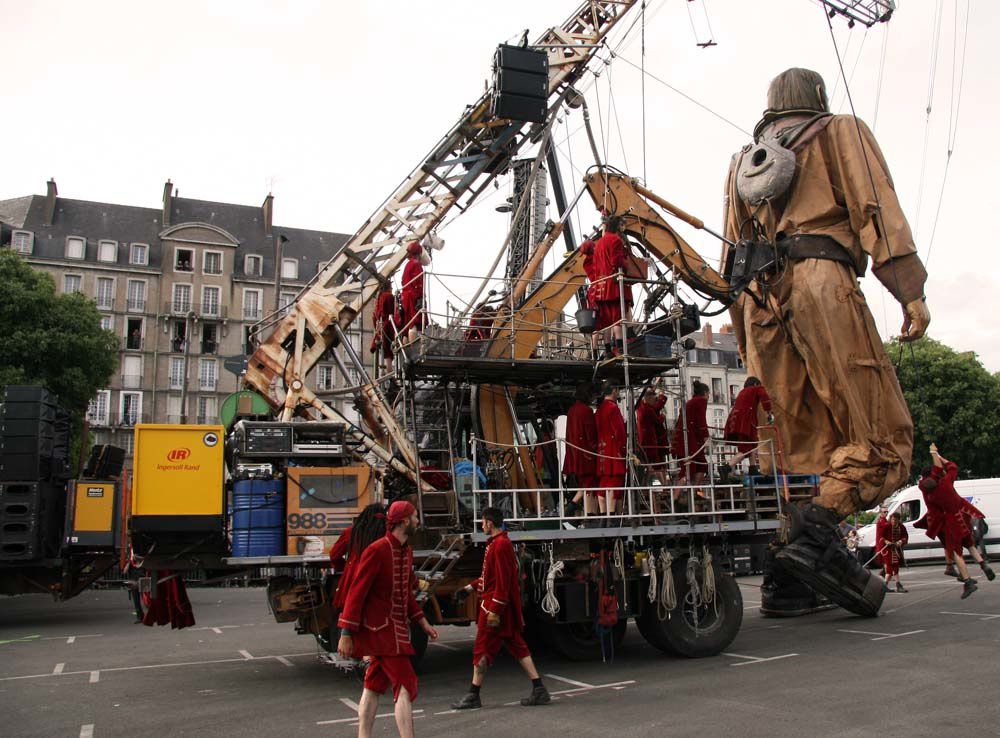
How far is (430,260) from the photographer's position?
12.5 meters

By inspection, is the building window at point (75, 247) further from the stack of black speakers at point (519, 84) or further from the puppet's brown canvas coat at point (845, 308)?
the puppet's brown canvas coat at point (845, 308)

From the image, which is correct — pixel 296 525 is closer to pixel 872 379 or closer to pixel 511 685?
pixel 511 685

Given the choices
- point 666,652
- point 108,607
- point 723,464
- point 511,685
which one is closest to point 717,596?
point 666,652

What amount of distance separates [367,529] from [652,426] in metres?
5.18

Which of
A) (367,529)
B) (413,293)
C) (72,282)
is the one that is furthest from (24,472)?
(72,282)

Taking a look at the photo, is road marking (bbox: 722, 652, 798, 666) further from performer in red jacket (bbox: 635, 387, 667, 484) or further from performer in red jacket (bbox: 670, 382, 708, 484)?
performer in red jacket (bbox: 635, 387, 667, 484)

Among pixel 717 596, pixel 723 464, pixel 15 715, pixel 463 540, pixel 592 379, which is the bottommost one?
pixel 15 715

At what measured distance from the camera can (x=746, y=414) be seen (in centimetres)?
1166

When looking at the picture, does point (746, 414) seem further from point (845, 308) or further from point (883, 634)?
point (845, 308)

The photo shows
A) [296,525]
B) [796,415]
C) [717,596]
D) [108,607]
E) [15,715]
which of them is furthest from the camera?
[108,607]

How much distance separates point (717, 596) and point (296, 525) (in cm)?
481

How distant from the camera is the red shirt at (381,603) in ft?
19.4

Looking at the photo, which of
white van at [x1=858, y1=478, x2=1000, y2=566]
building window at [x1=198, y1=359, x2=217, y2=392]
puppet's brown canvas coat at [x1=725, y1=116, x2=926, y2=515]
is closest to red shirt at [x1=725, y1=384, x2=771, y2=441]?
puppet's brown canvas coat at [x1=725, y1=116, x2=926, y2=515]

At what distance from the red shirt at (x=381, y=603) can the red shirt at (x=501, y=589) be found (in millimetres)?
1511
